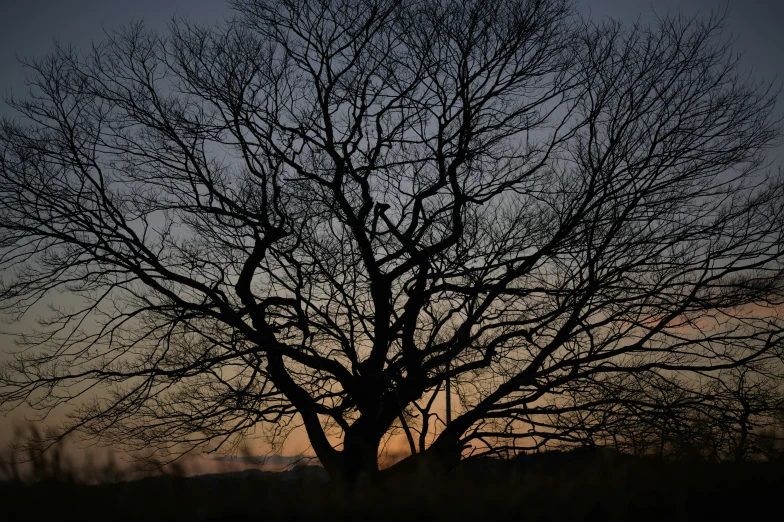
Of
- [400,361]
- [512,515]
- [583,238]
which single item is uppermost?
[583,238]

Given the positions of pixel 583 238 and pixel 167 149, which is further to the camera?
pixel 167 149

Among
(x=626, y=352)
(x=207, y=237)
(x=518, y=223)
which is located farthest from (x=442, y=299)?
(x=207, y=237)

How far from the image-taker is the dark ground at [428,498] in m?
2.82

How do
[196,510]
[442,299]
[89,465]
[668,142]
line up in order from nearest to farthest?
[196,510], [89,465], [668,142], [442,299]

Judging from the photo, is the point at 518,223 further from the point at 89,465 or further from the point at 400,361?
the point at 89,465

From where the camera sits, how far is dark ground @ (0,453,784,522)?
9.26 feet

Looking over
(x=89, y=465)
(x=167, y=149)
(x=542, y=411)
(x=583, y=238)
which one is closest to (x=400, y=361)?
(x=542, y=411)

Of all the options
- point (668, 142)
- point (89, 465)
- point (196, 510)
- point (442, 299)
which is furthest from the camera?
point (442, 299)

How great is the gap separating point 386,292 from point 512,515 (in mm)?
8462

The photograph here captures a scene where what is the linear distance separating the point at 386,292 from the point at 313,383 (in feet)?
6.32

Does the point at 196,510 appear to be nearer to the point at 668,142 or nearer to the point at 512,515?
the point at 512,515

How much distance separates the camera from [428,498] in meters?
2.82

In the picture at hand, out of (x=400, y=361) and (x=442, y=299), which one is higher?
(x=442, y=299)

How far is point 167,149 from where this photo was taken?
11812 mm
